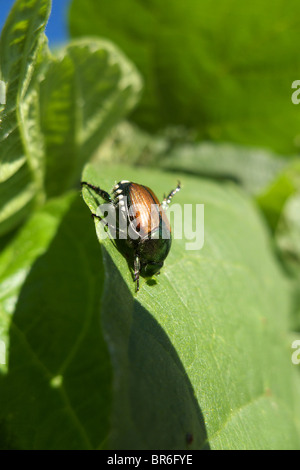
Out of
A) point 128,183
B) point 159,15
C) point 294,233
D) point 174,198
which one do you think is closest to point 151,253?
point 128,183

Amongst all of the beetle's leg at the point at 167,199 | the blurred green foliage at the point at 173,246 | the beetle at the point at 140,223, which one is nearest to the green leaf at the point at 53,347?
the blurred green foliage at the point at 173,246

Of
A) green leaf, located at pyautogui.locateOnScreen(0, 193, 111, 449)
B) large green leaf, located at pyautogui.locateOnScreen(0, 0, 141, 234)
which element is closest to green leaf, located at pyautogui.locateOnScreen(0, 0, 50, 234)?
large green leaf, located at pyautogui.locateOnScreen(0, 0, 141, 234)

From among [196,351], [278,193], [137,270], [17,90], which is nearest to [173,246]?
[137,270]

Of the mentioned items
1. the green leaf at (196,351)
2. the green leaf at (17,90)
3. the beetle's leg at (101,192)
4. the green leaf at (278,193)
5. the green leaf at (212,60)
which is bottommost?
the green leaf at (196,351)

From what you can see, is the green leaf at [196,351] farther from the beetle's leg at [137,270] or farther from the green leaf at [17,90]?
the green leaf at [17,90]

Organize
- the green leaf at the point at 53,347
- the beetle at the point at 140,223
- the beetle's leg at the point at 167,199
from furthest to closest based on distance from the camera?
the beetle's leg at the point at 167,199
the beetle at the point at 140,223
the green leaf at the point at 53,347

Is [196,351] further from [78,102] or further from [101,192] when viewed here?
[78,102]
